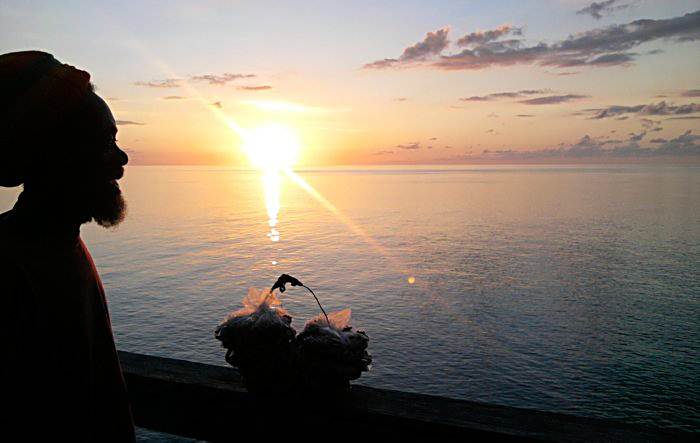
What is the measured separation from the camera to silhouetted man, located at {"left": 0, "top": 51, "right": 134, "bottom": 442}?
171cm

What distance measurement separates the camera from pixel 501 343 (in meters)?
17.1

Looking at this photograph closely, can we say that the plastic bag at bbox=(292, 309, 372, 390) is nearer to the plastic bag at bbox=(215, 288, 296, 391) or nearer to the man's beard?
the plastic bag at bbox=(215, 288, 296, 391)

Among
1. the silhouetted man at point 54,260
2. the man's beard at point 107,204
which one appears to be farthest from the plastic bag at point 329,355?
the man's beard at point 107,204

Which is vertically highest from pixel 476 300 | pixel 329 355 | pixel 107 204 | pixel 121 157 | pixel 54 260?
pixel 121 157

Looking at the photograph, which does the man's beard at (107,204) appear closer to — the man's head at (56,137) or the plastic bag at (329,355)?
the man's head at (56,137)

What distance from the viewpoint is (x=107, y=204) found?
6.89ft

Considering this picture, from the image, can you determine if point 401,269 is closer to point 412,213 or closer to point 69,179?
point 69,179

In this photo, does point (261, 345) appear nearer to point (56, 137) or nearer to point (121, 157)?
point (121, 157)

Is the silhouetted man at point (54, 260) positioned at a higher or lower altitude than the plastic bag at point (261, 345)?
higher

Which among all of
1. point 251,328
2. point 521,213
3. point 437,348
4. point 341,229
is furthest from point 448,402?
point 521,213

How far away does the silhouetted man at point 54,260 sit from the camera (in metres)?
1.71

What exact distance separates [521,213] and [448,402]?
5724cm

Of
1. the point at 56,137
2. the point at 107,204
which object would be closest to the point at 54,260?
the point at 107,204

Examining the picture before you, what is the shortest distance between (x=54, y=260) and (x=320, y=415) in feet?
4.74
